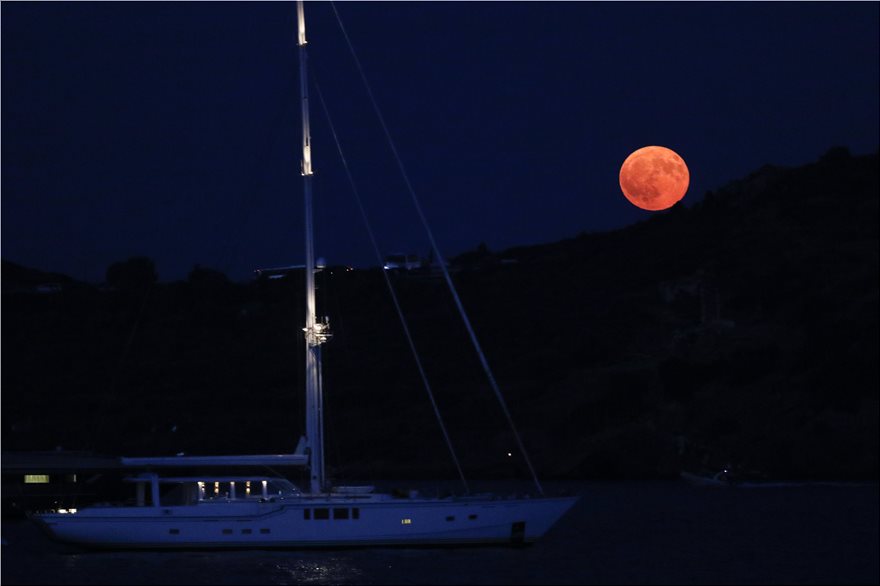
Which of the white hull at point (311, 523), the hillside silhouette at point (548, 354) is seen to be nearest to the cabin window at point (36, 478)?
the hillside silhouette at point (548, 354)

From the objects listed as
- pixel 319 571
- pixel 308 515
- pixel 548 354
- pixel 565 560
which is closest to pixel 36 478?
pixel 308 515

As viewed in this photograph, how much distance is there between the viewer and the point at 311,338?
44.6 m

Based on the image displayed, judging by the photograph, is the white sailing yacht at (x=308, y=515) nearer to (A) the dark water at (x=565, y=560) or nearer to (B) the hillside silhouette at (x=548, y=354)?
(A) the dark water at (x=565, y=560)

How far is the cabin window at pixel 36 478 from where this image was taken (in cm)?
7131

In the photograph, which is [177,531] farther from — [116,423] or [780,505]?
[116,423]

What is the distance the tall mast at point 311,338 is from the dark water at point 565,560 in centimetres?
281

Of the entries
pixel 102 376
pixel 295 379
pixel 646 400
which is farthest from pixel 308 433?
pixel 102 376

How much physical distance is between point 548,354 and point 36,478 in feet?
229

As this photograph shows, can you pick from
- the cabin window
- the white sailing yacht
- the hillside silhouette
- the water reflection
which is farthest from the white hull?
the hillside silhouette

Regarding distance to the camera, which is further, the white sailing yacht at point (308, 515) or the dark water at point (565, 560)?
the white sailing yacht at point (308, 515)

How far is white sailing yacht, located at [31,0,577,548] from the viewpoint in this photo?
1684 inches

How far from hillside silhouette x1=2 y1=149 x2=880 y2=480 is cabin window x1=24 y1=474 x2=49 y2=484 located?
7.93 meters

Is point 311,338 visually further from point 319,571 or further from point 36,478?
point 36,478

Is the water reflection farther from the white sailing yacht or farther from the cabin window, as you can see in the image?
the cabin window
